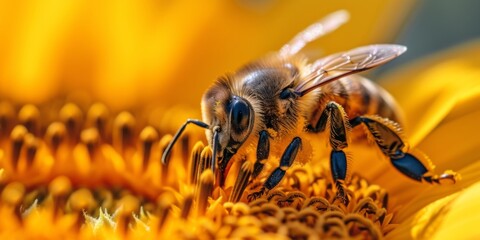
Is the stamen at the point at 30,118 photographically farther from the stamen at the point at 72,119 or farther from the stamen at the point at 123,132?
the stamen at the point at 123,132

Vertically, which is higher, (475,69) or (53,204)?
(475,69)

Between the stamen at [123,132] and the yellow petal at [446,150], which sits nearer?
the yellow petal at [446,150]

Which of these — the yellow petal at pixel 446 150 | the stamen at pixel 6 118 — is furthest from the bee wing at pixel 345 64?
the stamen at pixel 6 118

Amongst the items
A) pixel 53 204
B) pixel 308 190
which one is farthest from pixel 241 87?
pixel 53 204

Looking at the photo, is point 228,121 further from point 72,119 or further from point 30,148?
point 72,119

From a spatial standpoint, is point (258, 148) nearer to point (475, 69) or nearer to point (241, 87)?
point (241, 87)
